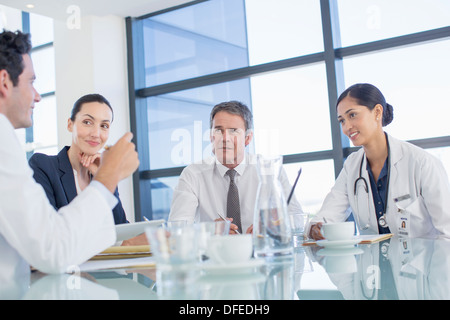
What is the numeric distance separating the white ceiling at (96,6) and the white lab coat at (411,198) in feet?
11.4

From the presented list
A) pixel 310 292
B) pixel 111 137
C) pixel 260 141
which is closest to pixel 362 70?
pixel 260 141

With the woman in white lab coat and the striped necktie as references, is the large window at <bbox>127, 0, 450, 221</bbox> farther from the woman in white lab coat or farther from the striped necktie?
the striped necktie

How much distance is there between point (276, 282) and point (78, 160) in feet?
6.46

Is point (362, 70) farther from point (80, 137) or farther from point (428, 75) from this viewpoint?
point (80, 137)

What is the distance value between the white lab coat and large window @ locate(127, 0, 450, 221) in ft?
5.78

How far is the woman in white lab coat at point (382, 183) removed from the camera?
235 cm

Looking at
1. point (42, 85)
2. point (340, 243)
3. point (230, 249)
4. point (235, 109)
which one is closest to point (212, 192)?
point (235, 109)

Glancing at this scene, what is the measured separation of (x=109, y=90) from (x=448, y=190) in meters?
4.07

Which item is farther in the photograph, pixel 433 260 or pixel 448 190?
pixel 448 190

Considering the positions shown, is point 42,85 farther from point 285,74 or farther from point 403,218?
point 403,218

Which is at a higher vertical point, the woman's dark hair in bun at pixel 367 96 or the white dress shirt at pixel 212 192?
the woman's dark hair in bun at pixel 367 96

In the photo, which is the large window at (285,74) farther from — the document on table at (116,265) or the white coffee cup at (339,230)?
the document on table at (116,265)

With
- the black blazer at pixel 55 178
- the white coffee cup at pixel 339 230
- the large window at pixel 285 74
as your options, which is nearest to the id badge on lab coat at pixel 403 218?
the white coffee cup at pixel 339 230
